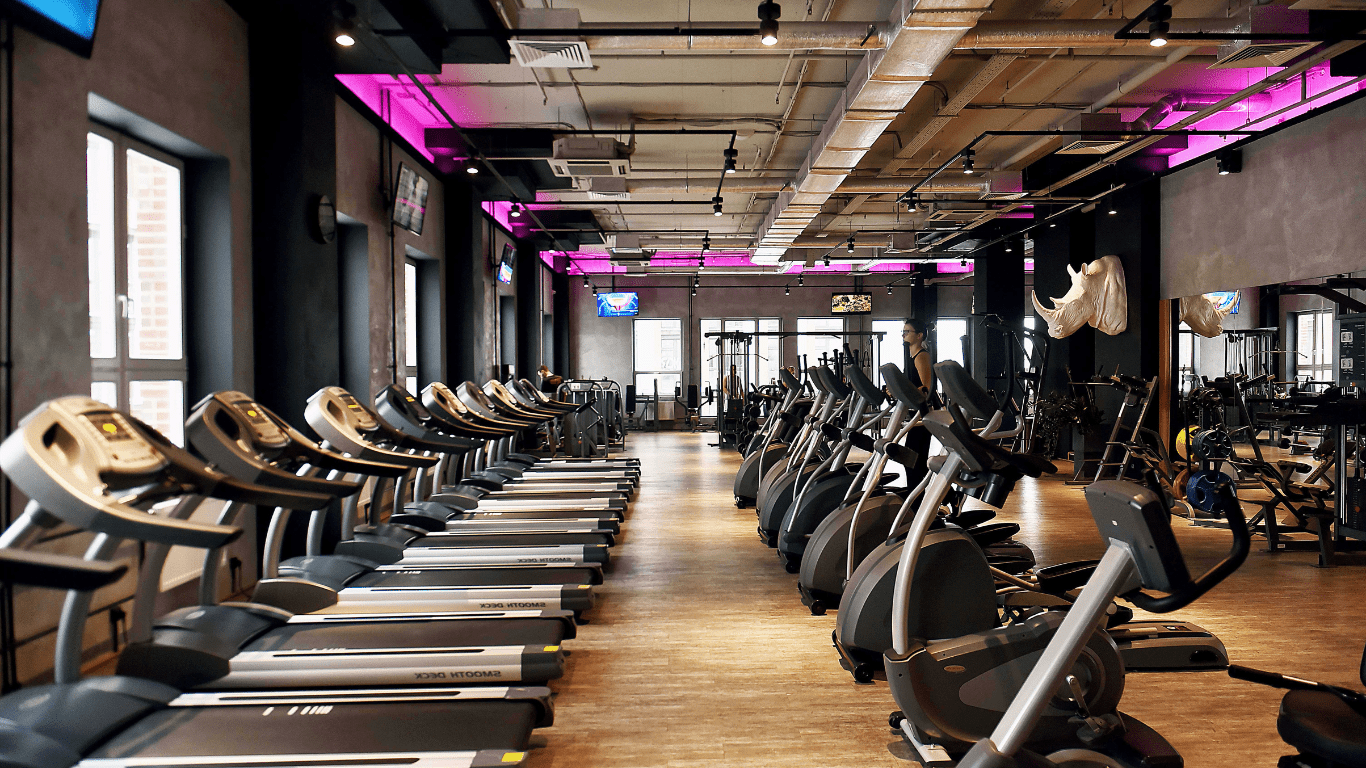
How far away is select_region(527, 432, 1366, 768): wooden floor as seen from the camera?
2678mm

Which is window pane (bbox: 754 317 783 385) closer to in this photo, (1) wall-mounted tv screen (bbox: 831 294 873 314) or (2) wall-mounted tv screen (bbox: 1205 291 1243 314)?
(1) wall-mounted tv screen (bbox: 831 294 873 314)

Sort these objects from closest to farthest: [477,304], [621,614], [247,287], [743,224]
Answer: [621,614] < [247,287] < [477,304] < [743,224]

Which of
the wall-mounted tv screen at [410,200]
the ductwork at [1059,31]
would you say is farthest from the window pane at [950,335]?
the ductwork at [1059,31]

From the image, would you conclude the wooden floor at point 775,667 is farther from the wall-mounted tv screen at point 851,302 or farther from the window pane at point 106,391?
the wall-mounted tv screen at point 851,302

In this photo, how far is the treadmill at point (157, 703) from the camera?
75.0 inches

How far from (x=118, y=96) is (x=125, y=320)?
993mm

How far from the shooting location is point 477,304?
375 inches

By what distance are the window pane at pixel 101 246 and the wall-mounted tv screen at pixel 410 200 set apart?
3378 mm

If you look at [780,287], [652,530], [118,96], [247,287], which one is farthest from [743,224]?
[118,96]

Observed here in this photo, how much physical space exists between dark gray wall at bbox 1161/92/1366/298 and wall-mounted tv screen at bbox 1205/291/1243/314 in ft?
0.36

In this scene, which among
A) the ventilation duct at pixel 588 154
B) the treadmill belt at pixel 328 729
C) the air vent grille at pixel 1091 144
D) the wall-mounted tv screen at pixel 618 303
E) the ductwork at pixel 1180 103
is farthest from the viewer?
the wall-mounted tv screen at pixel 618 303

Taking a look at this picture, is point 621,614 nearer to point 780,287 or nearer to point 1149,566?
point 1149,566

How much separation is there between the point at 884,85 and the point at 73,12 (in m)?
4.32

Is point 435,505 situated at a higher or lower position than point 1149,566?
lower
